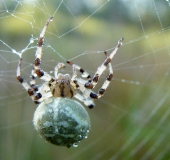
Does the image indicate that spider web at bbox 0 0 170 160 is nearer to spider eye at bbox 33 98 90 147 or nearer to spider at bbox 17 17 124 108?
spider at bbox 17 17 124 108

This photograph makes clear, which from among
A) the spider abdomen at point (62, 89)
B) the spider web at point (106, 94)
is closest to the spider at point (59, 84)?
the spider abdomen at point (62, 89)

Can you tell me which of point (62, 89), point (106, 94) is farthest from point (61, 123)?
point (106, 94)

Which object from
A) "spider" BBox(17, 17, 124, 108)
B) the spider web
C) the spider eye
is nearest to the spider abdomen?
"spider" BBox(17, 17, 124, 108)

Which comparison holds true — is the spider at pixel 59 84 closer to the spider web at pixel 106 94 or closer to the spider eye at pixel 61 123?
the spider eye at pixel 61 123

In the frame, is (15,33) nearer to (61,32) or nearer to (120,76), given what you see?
(61,32)

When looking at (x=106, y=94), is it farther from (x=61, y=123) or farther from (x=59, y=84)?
(x=61, y=123)
